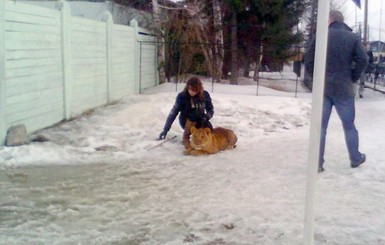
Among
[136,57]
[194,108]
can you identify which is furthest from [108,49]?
[194,108]

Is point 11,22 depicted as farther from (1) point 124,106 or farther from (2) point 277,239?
(2) point 277,239

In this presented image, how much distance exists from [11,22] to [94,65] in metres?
3.72

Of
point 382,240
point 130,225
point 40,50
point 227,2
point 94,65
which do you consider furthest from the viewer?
point 227,2

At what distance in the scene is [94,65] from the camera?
36.2 feet

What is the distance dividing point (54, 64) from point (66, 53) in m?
0.48

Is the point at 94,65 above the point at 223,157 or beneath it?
above

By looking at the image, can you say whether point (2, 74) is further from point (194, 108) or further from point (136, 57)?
point (136, 57)

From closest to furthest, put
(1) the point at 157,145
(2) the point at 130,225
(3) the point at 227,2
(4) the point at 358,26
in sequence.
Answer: (2) the point at 130,225 < (1) the point at 157,145 < (3) the point at 227,2 < (4) the point at 358,26

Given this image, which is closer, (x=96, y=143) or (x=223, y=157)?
(x=223, y=157)

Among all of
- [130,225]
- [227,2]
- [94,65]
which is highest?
[227,2]

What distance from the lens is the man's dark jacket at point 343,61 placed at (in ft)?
19.0

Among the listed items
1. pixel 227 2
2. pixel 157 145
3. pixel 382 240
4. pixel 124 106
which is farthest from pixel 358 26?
pixel 382 240

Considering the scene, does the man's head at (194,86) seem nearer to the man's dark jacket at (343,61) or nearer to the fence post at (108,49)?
the man's dark jacket at (343,61)

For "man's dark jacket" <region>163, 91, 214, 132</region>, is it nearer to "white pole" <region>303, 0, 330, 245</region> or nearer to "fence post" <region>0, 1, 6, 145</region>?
"fence post" <region>0, 1, 6, 145</region>
